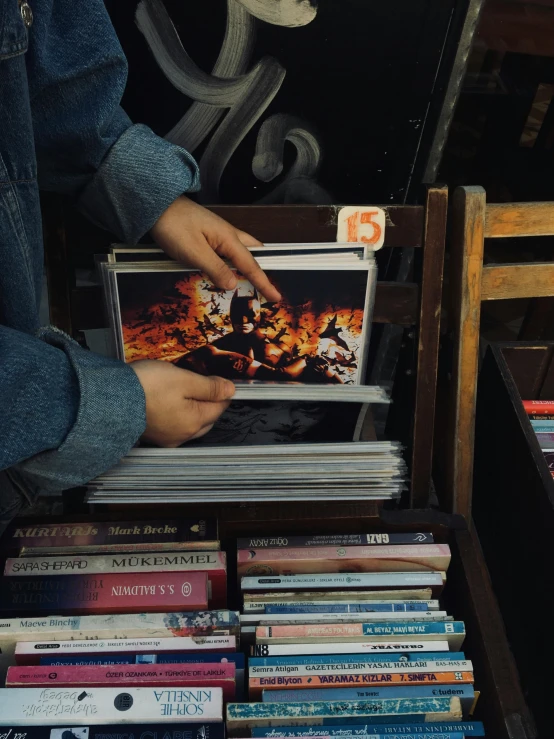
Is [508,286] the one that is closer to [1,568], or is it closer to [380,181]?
[380,181]

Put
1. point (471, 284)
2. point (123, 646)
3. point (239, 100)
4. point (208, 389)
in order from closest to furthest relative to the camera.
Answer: point (123, 646) → point (208, 389) → point (471, 284) → point (239, 100)

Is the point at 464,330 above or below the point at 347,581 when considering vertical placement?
above

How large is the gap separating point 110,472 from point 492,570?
3.13ft

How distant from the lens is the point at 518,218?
1.26 m

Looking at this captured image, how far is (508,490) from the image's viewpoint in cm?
141

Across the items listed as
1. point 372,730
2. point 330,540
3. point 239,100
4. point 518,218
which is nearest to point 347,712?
point 372,730

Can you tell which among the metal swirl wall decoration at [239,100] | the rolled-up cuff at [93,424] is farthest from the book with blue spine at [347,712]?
the metal swirl wall decoration at [239,100]

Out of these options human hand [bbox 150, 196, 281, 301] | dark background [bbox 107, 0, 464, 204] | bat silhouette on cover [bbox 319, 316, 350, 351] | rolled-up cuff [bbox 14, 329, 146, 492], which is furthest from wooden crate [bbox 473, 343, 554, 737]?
rolled-up cuff [bbox 14, 329, 146, 492]

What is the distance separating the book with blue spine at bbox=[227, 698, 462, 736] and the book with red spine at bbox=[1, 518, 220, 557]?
11.4 inches

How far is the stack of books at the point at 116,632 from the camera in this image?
96cm

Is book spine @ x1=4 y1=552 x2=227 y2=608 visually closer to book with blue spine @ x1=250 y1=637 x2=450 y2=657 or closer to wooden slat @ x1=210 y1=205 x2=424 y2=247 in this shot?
book with blue spine @ x1=250 y1=637 x2=450 y2=657

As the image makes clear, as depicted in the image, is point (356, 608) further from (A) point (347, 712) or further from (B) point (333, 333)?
(B) point (333, 333)

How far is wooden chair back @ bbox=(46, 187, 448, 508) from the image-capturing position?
4.05 ft

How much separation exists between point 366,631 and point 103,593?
43cm
